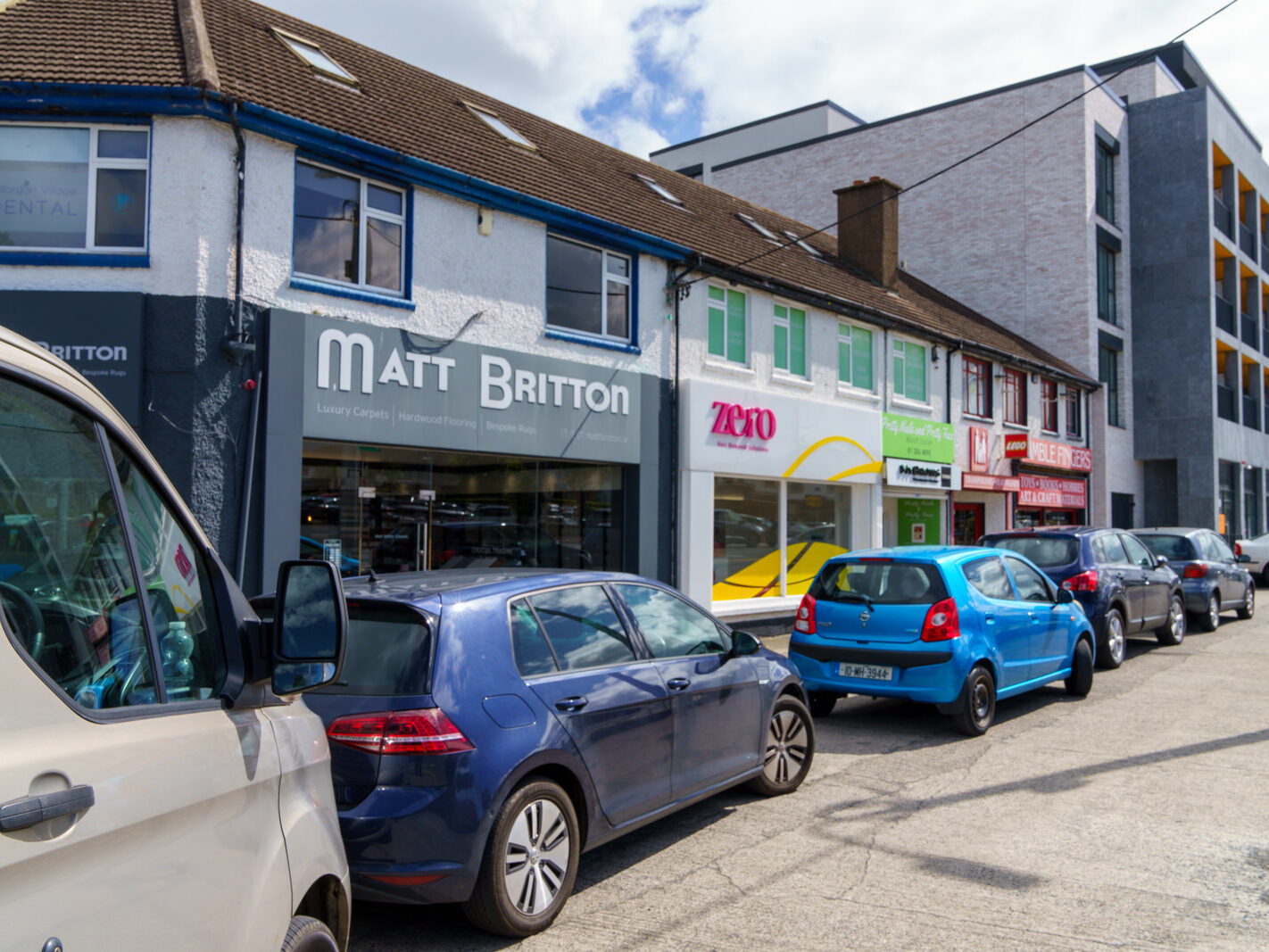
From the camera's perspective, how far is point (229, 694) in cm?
232

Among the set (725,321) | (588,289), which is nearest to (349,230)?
(588,289)

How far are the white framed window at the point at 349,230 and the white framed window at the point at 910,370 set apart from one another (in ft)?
37.2

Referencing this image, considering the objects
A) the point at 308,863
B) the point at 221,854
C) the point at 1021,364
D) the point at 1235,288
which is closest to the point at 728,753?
the point at 308,863

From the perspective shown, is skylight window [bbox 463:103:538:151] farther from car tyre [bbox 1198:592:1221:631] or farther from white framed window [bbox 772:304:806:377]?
car tyre [bbox 1198:592:1221:631]

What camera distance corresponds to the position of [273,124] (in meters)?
9.98

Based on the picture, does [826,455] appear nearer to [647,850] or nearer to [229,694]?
[647,850]

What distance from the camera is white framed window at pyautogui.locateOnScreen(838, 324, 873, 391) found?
706 inches

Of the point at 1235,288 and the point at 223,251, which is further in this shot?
the point at 1235,288

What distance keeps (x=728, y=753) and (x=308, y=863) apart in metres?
3.44

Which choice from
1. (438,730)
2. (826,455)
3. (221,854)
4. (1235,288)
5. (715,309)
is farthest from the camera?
(1235,288)

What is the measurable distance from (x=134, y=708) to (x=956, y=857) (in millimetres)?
4392

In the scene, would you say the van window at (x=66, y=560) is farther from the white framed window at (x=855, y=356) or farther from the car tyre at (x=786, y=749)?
the white framed window at (x=855, y=356)

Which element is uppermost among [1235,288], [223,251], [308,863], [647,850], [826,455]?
[1235,288]

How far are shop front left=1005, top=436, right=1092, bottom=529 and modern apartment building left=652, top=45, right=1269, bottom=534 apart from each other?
3.32 ft
